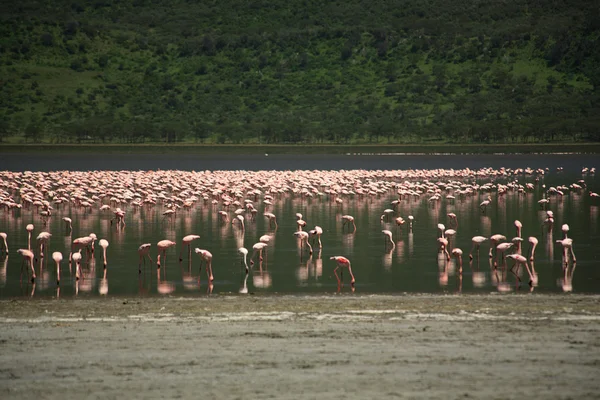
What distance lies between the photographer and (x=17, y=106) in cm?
13250

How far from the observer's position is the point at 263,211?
35.1 m

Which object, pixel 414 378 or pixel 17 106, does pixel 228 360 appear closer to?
pixel 414 378

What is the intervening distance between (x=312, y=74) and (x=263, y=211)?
115876mm

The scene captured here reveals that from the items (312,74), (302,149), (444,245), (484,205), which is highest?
(312,74)

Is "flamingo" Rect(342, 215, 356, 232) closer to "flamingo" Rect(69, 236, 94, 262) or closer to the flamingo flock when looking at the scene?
the flamingo flock

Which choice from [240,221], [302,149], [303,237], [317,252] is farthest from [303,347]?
[302,149]

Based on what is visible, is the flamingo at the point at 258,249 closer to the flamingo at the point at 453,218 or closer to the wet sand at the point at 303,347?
the wet sand at the point at 303,347

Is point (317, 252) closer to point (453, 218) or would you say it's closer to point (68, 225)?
point (453, 218)

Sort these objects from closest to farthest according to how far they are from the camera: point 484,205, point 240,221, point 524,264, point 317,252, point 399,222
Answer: point 524,264 < point 317,252 < point 399,222 < point 240,221 < point 484,205

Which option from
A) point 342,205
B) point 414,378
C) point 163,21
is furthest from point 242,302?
point 163,21

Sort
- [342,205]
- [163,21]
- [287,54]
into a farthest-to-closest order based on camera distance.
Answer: [163,21] → [287,54] → [342,205]

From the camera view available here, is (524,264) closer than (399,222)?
Yes

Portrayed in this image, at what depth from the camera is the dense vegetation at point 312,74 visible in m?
127

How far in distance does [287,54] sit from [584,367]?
148842 millimetres
